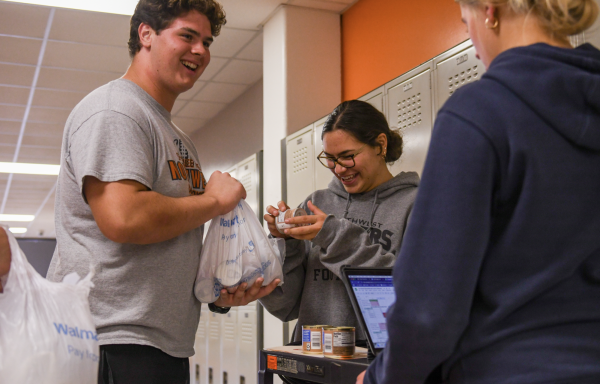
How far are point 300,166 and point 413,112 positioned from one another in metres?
1.18

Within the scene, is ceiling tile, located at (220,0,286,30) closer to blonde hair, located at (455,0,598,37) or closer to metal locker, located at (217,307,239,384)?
metal locker, located at (217,307,239,384)

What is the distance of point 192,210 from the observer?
1.21 m

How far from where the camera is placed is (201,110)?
6.21 m

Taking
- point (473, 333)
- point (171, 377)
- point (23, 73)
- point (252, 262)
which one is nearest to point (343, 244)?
point (252, 262)

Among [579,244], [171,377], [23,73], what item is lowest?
[171,377]

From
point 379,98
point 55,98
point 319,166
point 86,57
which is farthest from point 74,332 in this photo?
point 55,98

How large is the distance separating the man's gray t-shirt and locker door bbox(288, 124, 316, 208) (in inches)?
79.7

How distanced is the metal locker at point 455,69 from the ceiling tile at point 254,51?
2577 millimetres

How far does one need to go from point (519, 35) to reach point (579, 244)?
0.95 ft

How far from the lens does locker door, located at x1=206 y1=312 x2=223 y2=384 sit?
430 centimetres

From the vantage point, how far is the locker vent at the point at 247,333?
3857mm

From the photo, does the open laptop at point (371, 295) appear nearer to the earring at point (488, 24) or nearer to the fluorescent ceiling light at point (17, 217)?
the earring at point (488, 24)

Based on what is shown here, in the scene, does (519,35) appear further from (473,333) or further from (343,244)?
(343,244)

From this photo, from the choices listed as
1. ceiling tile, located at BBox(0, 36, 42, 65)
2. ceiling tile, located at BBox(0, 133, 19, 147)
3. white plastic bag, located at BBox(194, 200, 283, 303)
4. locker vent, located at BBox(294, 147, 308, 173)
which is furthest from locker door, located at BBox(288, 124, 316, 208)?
ceiling tile, located at BBox(0, 133, 19, 147)
